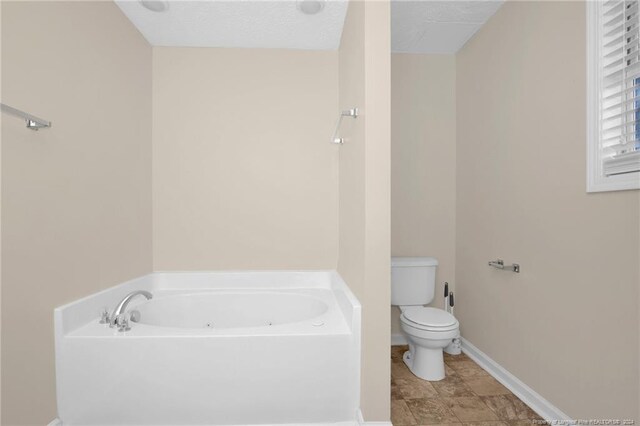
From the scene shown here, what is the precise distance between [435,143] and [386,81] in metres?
1.30

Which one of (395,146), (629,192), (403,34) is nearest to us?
(629,192)

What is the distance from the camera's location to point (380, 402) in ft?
5.08

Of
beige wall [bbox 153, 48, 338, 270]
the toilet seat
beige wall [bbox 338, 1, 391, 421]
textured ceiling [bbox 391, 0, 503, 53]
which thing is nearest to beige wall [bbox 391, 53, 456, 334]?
textured ceiling [bbox 391, 0, 503, 53]

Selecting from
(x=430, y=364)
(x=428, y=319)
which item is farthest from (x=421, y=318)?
(x=430, y=364)

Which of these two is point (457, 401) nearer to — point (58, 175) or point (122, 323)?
point (122, 323)

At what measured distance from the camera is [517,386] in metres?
1.89

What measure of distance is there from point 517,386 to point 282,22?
2689mm

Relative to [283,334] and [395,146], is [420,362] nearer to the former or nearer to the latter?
[283,334]

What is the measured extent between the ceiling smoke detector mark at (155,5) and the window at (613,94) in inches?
87.9

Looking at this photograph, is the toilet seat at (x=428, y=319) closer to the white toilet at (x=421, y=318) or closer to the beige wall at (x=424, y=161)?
the white toilet at (x=421, y=318)

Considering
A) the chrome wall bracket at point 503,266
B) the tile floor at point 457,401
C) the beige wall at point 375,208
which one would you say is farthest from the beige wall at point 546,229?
the beige wall at point 375,208

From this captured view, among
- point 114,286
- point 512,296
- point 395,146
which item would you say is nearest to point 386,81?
point 395,146

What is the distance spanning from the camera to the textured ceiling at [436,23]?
205 cm

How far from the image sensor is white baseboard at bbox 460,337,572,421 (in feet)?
5.39
